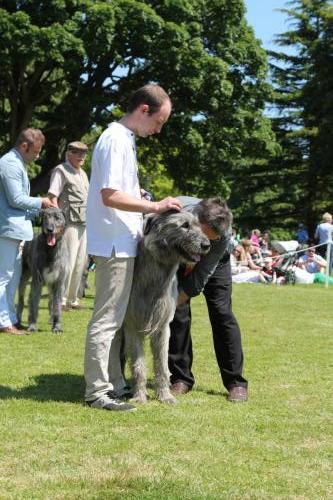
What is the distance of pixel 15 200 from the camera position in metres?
7.88

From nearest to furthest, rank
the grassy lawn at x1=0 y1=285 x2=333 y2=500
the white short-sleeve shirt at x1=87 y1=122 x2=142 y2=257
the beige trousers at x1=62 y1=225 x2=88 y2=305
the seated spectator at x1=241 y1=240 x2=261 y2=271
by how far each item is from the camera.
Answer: the grassy lawn at x1=0 y1=285 x2=333 y2=500
the white short-sleeve shirt at x1=87 y1=122 x2=142 y2=257
the beige trousers at x1=62 y1=225 x2=88 y2=305
the seated spectator at x1=241 y1=240 x2=261 y2=271

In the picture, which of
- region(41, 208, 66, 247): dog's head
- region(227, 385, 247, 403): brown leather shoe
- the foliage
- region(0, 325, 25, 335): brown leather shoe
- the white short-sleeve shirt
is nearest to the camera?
the white short-sleeve shirt

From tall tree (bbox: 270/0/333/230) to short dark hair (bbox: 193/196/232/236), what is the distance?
113 feet

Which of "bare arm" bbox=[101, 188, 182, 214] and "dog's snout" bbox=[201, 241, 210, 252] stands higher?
"bare arm" bbox=[101, 188, 182, 214]

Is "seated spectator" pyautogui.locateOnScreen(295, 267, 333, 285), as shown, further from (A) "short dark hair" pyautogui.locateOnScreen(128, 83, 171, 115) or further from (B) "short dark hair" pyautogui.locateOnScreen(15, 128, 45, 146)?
(A) "short dark hair" pyautogui.locateOnScreen(128, 83, 171, 115)

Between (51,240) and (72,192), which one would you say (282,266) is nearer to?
(72,192)

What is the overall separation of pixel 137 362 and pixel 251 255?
1723cm

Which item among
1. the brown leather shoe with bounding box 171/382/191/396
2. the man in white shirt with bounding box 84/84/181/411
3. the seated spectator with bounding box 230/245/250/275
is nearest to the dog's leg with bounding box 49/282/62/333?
the brown leather shoe with bounding box 171/382/191/396

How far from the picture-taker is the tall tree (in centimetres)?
4034

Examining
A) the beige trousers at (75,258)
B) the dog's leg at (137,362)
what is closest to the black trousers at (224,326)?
the dog's leg at (137,362)

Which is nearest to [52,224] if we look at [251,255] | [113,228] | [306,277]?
[113,228]

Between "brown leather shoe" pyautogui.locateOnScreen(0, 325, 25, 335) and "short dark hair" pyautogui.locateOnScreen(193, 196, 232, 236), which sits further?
"brown leather shoe" pyautogui.locateOnScreen(0, 325, 25, 335)

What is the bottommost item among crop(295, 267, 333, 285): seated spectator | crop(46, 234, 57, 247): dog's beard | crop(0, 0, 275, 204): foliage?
crop(295, 267, 333, 285): seated spectator

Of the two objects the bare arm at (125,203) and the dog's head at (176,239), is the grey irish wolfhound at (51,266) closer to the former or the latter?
the dog's head at (176,239)
